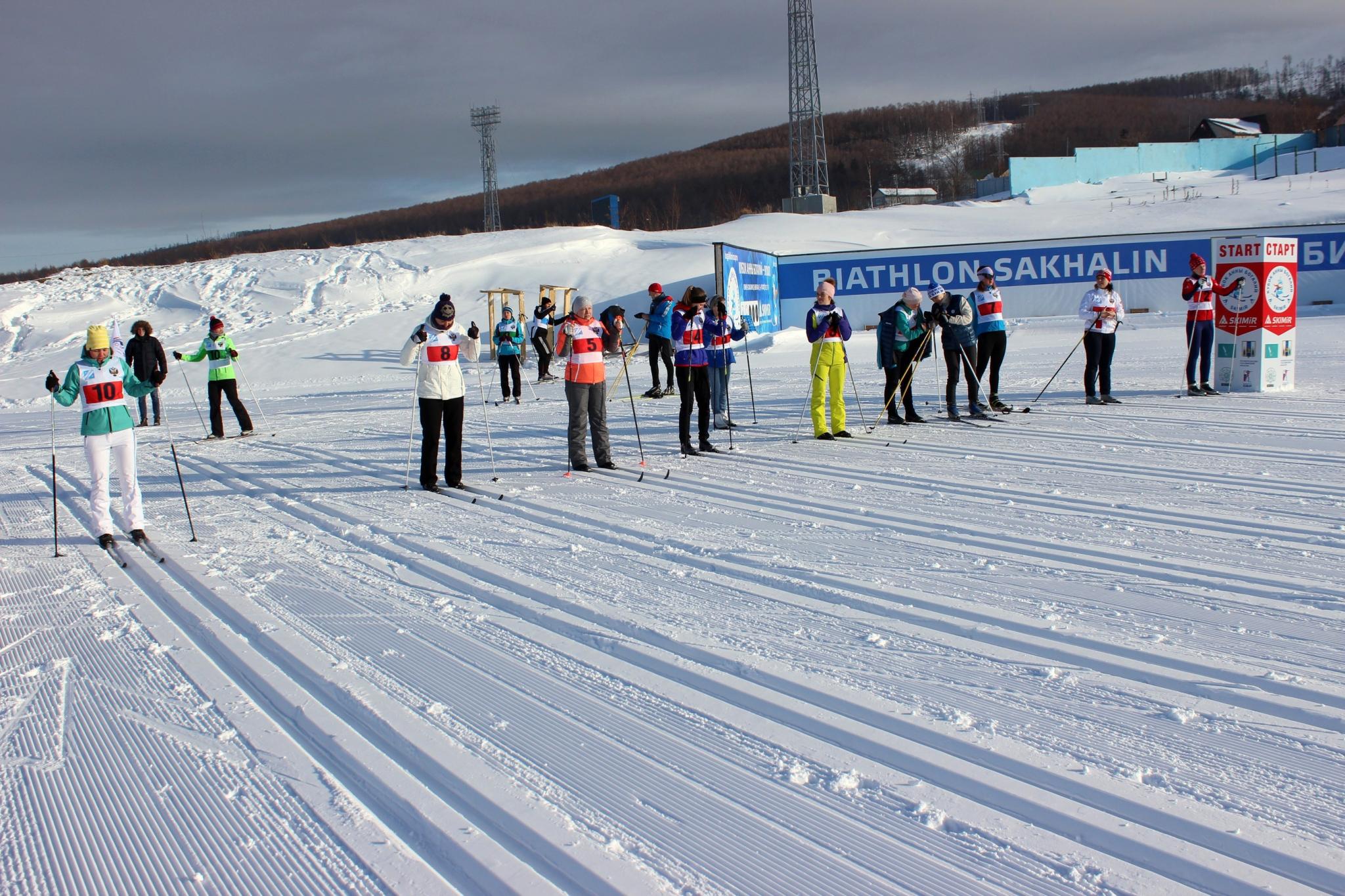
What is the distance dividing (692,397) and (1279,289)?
8.00 meters

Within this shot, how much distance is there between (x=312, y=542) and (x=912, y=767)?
15.6ft

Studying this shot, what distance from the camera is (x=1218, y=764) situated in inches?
114

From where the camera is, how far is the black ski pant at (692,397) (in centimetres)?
945

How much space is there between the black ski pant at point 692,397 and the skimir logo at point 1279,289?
24.8 ft

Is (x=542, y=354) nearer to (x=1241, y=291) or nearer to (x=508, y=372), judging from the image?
(x=508, y=372)

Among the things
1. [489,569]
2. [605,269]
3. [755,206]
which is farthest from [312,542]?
[755,206]

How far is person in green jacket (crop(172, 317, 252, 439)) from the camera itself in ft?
39.7

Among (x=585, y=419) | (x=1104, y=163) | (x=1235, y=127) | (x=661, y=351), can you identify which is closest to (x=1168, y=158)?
(x=1104, y=163)

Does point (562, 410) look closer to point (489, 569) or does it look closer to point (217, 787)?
point (489, 569)

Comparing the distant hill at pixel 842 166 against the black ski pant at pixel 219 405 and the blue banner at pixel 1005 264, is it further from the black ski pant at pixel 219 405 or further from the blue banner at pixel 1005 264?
the black ski pant at pixel 219 405

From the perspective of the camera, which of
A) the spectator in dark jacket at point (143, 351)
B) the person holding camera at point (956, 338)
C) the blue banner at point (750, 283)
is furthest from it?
the blue banner at point (750, 283)

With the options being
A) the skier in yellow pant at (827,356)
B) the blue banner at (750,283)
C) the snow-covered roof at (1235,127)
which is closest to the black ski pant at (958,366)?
the skier in yellow pant at (827,356)

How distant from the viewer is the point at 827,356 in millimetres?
9734

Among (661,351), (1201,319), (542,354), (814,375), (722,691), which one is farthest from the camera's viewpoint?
(542,354)
